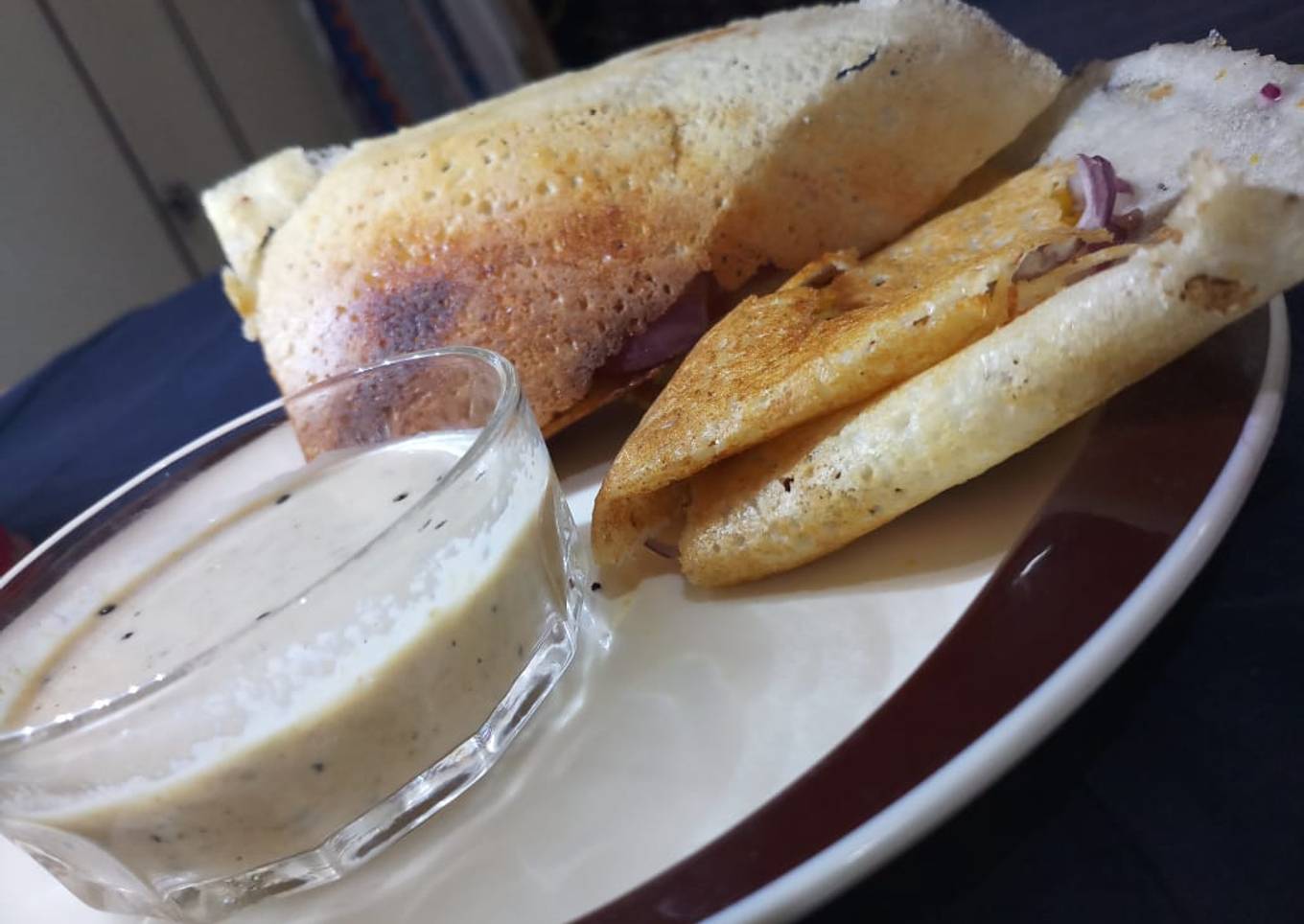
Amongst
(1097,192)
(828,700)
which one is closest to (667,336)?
(1097,192)

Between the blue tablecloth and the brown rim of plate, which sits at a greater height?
the blue tablecloth

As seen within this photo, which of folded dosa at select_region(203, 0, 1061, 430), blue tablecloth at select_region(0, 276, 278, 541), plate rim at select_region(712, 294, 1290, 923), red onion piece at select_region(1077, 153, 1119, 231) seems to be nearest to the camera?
plate rim at select_region(712, 294, 1290, 923)

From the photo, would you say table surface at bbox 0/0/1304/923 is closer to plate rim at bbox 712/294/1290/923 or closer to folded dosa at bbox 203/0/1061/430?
plate rim at bbox 712/294/1290/923

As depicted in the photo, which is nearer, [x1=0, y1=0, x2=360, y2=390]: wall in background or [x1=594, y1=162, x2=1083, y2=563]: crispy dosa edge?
[x1=594, y1=162, x2=1083, y2=563]: crispy dosa edge

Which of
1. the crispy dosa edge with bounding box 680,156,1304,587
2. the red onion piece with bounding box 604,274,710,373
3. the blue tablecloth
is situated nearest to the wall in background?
the blue tablecloth

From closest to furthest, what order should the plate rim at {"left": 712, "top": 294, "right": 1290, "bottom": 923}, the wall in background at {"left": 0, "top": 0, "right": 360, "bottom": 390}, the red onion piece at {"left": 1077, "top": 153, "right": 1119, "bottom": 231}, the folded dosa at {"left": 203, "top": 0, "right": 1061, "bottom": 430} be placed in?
1. the plate rim at {"left": 712, "top": 294, "right": 1290, "bottom": 923}
2. the red onion piece at {"left": 1077, "top": 153, "right": 1119, "bottom": 231}
3. the folded dosa at {"left": 203, "top": 0, "right": 1061, "bottom": 430}
4. the wall in background at {"left": 0, "top": 0, "right": 360, "bottom": 390}

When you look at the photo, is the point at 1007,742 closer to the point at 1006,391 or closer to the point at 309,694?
the point at 1006,391

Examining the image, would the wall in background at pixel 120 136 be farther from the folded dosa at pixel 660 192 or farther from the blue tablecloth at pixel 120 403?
the folded dosa at pixel 660 192
